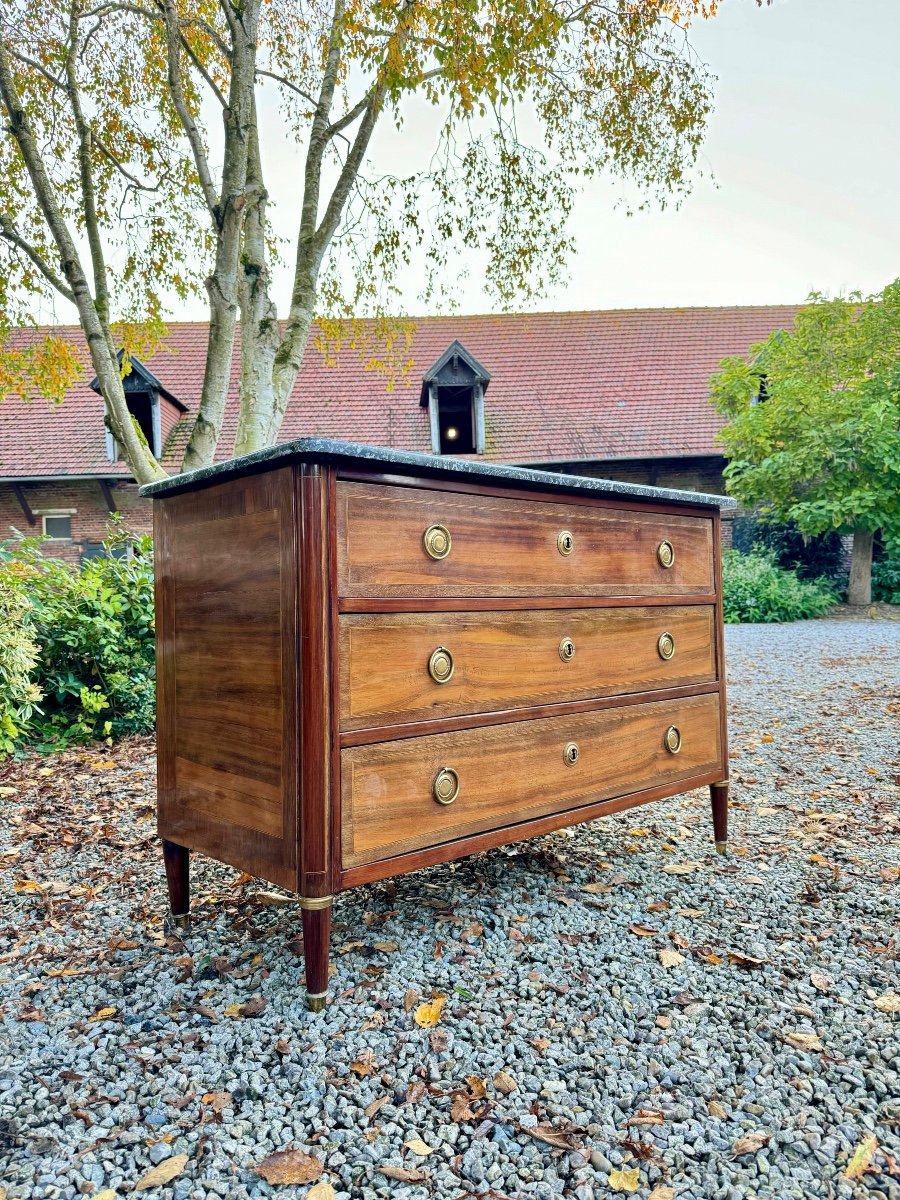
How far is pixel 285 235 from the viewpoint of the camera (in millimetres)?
6930

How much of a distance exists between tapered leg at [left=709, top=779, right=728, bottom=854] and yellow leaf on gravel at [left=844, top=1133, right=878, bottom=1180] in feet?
4.97

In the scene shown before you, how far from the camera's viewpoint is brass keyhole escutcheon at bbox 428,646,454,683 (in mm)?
1943

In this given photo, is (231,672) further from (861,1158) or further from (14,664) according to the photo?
(14,664)

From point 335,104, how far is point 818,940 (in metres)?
6.47

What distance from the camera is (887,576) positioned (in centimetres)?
1436

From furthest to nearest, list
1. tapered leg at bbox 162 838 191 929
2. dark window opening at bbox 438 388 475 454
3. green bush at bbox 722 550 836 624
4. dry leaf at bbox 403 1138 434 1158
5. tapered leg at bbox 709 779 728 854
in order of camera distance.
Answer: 1. dark window opening at bbox 438 388 475 454
2. green bush at bbox 722 550 836 624
3. tapered leg at bbox 709 779 728 854
4. tapered leg at bbox 162 838 191 929
5. dry leaf at bbox 403 1138 434 1158

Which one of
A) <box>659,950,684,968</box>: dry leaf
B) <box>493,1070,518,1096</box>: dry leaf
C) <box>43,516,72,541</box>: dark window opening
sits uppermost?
<box>43,516,72,541</box>: dark window opening

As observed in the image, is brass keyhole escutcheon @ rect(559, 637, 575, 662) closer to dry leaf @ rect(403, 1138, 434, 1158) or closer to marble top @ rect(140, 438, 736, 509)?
marble top @ rect(140, 438, 736, 509)

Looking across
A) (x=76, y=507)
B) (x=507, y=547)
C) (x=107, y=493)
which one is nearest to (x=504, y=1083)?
(x=507, y=547)

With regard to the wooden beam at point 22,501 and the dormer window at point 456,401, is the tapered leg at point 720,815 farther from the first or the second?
the wooden beam at point 22,501

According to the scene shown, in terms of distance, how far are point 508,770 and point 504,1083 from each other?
2.52 feet

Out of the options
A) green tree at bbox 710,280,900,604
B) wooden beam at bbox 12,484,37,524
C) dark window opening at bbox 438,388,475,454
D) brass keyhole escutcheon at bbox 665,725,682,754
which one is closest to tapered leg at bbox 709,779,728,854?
brass keyhole escutcheon at bbox 665,725,682,754

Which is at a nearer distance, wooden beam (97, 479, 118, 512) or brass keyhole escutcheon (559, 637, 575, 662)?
brass keyhole escutcheon (559, 637, 575, 662)

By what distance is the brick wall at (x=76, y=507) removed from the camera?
13.5 m
